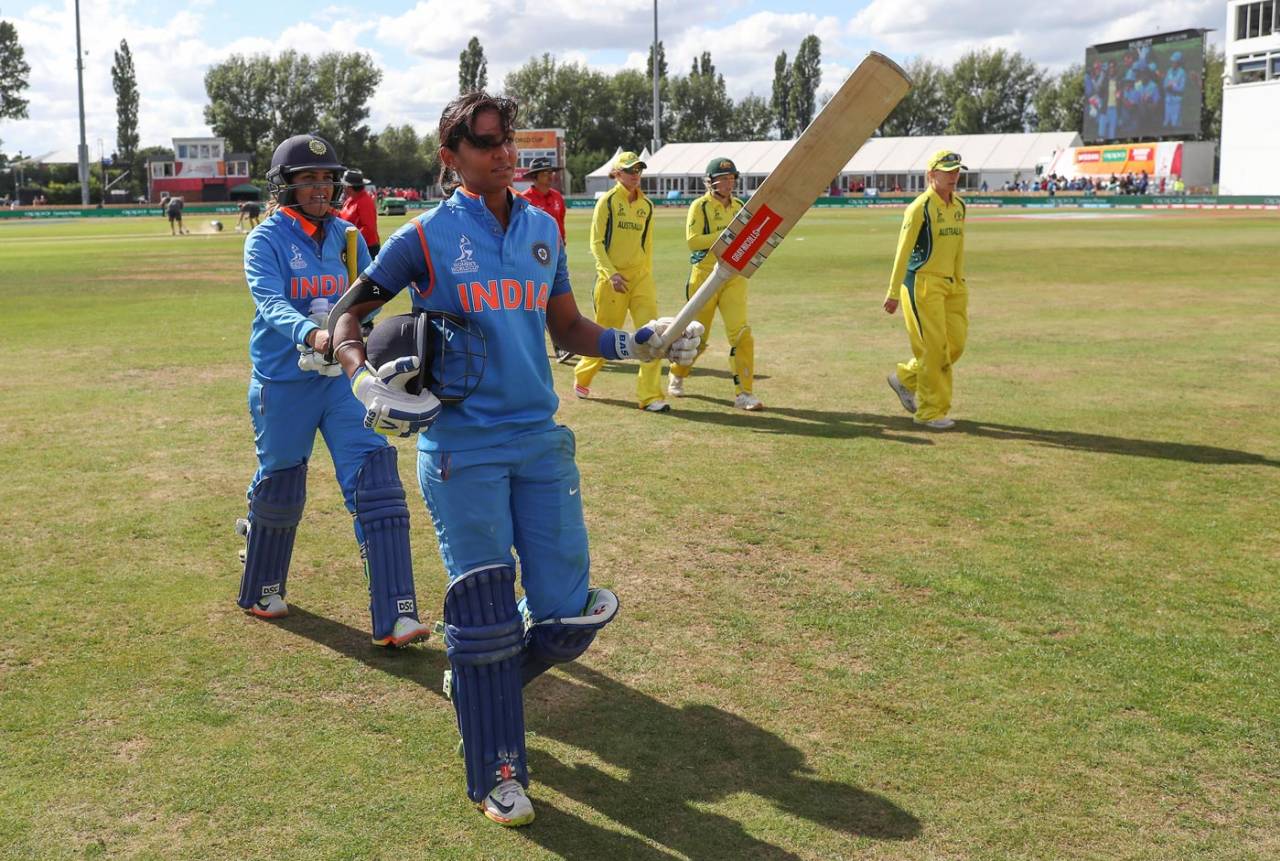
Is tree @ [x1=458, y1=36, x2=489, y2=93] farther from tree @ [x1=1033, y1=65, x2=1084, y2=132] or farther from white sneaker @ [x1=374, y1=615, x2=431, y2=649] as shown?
white sneaker @ [x1=374, y1=615, x2=431, y2=649]

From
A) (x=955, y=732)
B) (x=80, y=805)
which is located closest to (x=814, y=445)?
(x=955, y=732)

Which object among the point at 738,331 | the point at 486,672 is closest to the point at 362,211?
the point at 738,331

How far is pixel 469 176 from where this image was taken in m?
4.13

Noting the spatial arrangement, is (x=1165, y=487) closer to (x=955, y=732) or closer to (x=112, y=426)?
(x=955, y=732)

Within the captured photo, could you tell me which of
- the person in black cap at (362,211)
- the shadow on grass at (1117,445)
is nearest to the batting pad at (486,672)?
the shadow on grass at (1117,445)

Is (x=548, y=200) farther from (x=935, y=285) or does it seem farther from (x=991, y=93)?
(x=991, y=93)

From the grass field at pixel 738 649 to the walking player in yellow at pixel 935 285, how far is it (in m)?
0.52

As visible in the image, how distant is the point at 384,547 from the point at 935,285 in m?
6.61

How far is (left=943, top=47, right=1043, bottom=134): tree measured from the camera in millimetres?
121500

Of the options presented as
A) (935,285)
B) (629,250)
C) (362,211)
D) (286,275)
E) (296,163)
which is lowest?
(935,285)

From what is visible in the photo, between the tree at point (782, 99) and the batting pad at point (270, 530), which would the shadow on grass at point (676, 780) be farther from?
the tree at point (782, 99)

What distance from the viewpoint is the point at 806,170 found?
14.5 ft

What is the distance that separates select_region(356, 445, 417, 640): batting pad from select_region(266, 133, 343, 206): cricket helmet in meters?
1.53

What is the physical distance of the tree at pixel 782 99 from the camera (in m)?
127
